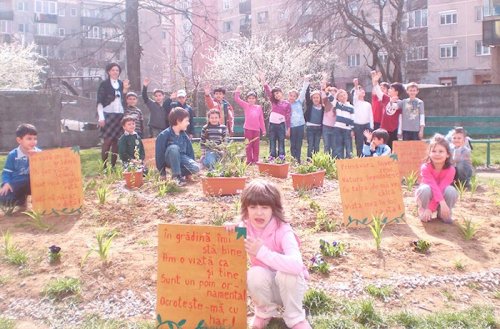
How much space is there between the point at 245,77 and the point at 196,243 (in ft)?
82.4

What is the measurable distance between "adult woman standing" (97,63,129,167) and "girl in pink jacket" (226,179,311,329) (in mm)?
5535

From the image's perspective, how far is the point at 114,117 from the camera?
343 inches

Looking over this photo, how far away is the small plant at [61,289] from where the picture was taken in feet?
12.8

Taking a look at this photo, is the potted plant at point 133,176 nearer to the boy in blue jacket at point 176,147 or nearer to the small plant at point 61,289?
the boy in blue jacket at point 176,147

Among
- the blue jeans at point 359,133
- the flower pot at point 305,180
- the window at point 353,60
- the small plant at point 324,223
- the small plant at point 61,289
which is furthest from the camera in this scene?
the window at point 353,60

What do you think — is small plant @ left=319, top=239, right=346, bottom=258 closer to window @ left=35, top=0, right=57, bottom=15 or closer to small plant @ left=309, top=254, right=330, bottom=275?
small plant @ left=309, top=254, right=330, bottom=275

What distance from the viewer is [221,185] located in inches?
247

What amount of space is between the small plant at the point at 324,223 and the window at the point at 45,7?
6570cm

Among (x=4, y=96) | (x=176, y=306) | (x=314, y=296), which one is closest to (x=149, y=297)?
(x=176, y=306)

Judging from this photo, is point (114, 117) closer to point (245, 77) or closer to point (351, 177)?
point (351, 177)

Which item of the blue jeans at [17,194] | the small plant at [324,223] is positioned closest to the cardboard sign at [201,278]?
the small plant at [324,223]

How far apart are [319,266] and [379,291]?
50 cm

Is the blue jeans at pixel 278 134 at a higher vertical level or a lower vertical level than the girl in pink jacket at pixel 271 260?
higher

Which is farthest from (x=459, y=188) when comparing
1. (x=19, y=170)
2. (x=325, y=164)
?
(x=19, y=170)
